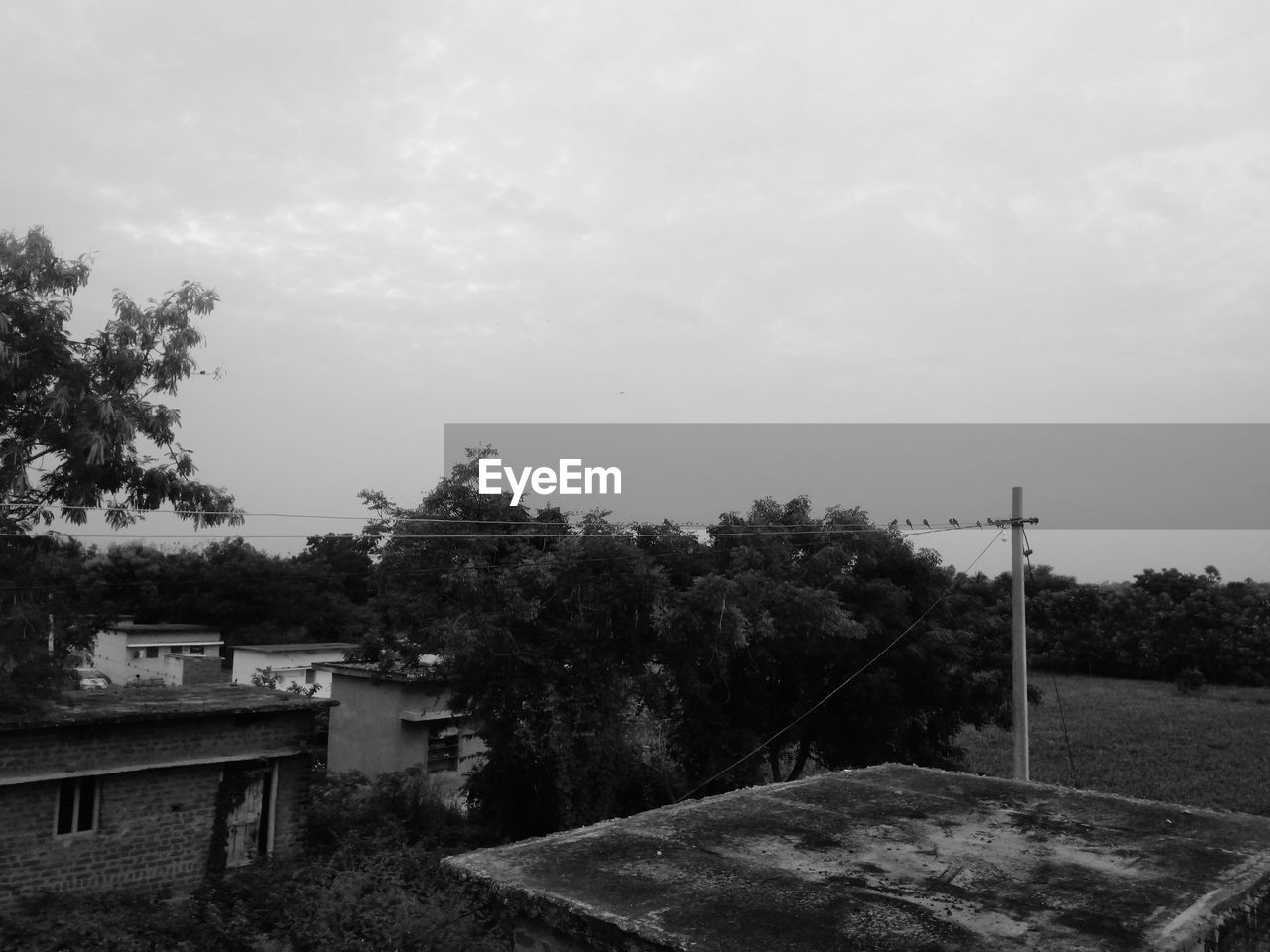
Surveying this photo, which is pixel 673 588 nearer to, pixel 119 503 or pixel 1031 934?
pixel 119 503

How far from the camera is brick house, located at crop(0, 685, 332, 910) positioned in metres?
12.7

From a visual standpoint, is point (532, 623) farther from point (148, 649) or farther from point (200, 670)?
point (148, 649)

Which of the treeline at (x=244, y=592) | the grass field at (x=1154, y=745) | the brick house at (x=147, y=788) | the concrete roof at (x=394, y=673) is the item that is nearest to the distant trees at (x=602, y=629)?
the concrete roof at (x=394, y=673)

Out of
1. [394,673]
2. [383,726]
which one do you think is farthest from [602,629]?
[383,726]

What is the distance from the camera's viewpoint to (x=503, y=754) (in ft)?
52.4

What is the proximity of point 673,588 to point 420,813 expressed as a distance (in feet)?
22.5

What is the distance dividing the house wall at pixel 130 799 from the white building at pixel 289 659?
16638 millimetres

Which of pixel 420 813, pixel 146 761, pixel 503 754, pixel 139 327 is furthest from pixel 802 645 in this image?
pixel 139 327

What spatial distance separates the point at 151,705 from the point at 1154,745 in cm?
2925

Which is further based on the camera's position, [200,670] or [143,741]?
[200,670]

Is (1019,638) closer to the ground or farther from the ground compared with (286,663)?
farther from the ground

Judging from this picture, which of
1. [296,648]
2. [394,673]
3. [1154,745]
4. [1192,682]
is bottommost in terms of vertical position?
[1154,745]

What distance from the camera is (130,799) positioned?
13.7 meters

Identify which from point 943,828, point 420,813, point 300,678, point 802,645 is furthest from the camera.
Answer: point 300,678
